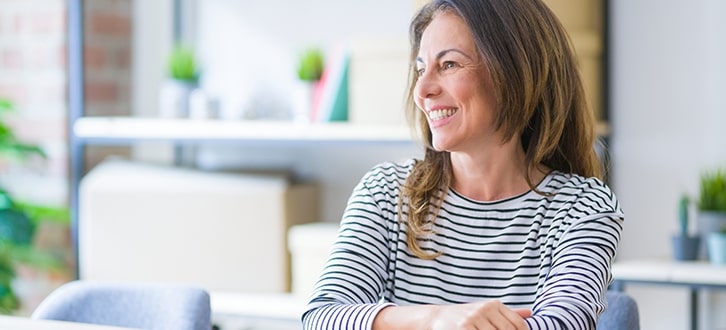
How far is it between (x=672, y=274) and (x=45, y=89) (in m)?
1.79

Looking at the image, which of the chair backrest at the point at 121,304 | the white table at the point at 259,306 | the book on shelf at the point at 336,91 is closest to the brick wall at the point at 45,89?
the white table at the point at 259,306

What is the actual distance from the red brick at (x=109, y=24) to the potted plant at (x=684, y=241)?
170 cm

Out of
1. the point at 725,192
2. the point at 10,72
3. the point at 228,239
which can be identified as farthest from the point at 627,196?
the point at 10,72

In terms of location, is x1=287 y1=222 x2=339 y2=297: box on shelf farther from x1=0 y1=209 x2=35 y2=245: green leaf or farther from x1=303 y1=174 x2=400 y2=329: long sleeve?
x1=303 y1=174 x2=400 y2=329: long sleeve

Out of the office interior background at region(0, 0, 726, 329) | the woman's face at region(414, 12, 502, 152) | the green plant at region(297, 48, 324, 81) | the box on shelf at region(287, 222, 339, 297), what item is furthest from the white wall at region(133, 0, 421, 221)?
the woman's face at region(414, 12, 502, 152)

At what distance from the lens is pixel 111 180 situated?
300cm

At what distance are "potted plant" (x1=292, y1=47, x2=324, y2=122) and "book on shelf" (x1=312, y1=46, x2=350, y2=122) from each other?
2.3 inches

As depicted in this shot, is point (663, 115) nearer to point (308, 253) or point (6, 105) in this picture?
point (308, 253)

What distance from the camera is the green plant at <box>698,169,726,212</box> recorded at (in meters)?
2.65

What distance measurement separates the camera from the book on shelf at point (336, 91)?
288cm

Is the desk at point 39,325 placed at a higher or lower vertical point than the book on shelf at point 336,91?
lower

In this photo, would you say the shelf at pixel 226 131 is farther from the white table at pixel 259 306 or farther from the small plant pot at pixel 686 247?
the small plant pot at pixel 686 247

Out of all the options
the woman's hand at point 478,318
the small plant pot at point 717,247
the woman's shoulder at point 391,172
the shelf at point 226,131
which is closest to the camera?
the woman's hand at point 478,318

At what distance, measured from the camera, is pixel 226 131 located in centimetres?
289
